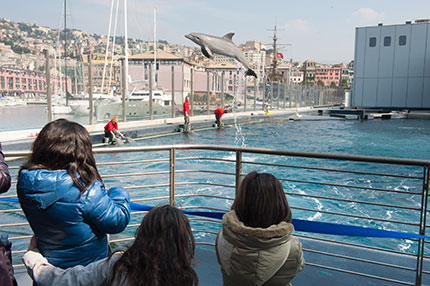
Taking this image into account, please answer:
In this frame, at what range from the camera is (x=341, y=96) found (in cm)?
6397

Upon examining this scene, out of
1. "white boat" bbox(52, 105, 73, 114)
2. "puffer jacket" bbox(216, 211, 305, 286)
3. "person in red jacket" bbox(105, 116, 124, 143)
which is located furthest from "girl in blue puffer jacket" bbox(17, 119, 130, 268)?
"white boat" bbox(52, 105, 73, 114)

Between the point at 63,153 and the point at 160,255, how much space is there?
73 cm

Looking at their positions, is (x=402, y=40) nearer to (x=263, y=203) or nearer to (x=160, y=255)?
(x=263, y=203)

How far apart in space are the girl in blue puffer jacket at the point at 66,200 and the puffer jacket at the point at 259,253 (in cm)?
54

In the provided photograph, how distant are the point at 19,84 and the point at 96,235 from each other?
48.5ft

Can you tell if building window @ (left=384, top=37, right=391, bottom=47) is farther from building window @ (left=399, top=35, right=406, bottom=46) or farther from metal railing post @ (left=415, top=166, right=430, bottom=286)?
metal railing post @ (left=415, top=166, right=430, bottom=286)

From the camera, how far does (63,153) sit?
70.2 inches

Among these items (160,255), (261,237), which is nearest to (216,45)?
(261,237)

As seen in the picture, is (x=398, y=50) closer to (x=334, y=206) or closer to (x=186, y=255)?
(x=334, y=206)

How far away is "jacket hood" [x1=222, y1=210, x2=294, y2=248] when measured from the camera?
177cm

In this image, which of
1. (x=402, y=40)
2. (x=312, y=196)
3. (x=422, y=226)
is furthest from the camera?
(x=402, y=40)

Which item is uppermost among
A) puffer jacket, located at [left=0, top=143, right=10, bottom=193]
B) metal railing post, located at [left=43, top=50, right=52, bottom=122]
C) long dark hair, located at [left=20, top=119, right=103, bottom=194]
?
metal railing post, located at [left=43, top=50, right=52, bottom=122]

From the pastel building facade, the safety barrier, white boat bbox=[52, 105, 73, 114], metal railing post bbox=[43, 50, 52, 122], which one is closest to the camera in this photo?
the safety barrier

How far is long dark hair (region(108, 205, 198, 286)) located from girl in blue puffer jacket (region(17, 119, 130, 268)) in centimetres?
37
